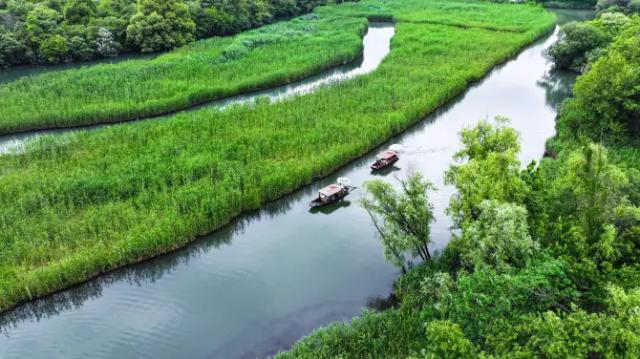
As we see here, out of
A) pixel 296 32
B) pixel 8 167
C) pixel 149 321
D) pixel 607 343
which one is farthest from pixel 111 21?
pixel 607 343

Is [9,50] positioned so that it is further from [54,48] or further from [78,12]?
[78,12]

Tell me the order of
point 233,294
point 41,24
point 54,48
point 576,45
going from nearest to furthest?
point 233,294, point 576,45, point 54,48, point 41,24

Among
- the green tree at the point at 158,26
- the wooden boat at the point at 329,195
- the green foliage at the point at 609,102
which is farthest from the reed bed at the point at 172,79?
the green foliage at the point at 609,102

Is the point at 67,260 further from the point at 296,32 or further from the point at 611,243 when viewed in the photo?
the point at 296,32

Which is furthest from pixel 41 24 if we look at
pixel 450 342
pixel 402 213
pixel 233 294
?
pixel 450 342

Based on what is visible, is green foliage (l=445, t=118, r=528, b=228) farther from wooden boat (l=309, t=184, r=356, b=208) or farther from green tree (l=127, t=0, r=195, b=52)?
green tree (l=127, t=0, r=195, b=52)

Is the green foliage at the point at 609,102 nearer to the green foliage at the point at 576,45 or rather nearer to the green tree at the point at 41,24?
the green foliage at the point at 576,45

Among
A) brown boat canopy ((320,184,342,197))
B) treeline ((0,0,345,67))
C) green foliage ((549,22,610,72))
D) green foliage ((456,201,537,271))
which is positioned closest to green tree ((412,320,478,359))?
green foliage ((456,201,537,271))
